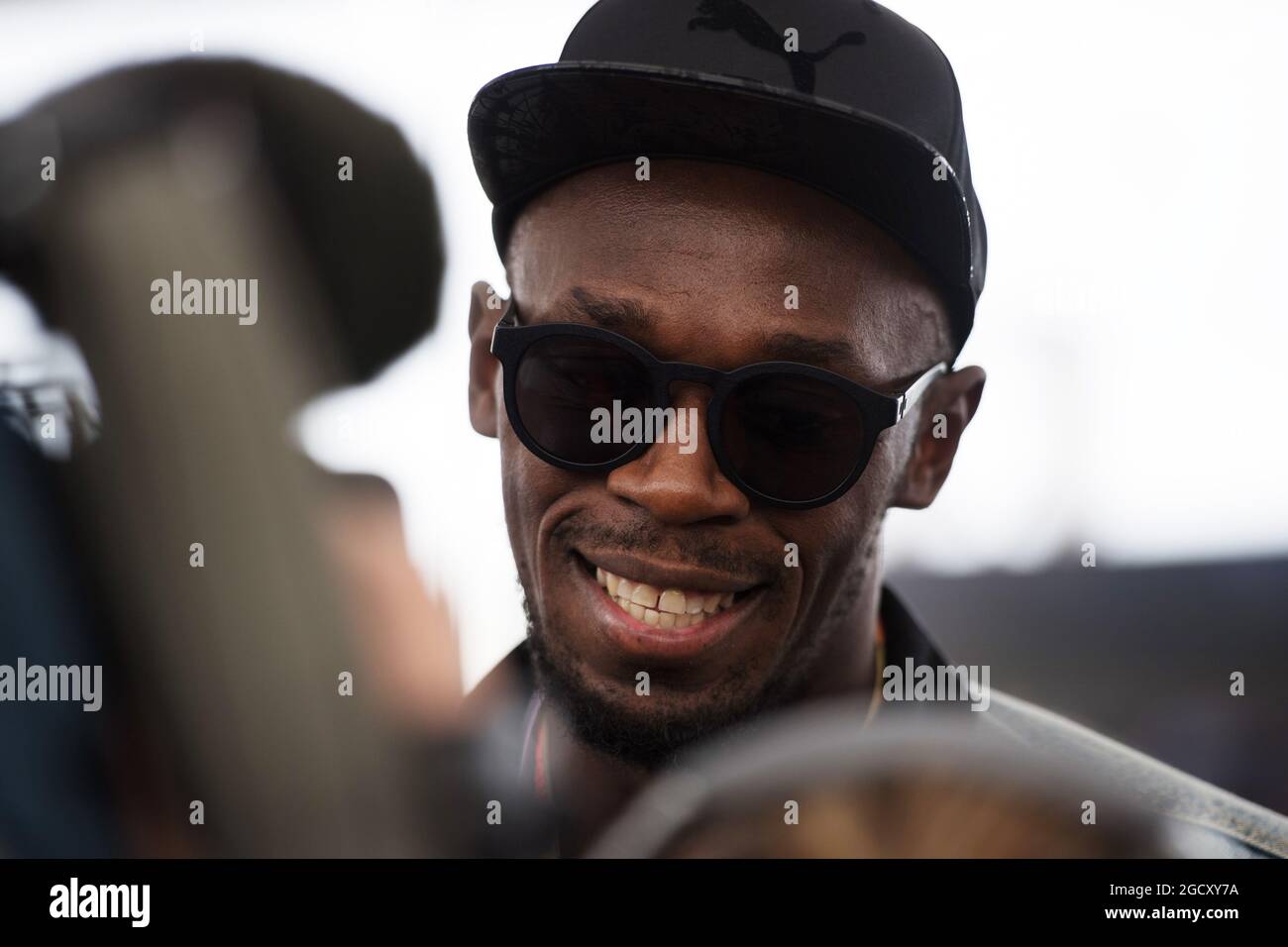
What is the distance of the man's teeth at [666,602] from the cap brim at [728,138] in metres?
0.50

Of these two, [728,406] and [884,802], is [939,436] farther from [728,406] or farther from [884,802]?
[884,802]

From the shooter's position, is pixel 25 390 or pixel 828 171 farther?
pixel 25 390

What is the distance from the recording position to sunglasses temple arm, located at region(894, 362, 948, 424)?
4.14ft

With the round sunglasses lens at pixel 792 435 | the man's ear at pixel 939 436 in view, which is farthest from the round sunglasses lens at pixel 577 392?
the man's ear at pixel 939 436

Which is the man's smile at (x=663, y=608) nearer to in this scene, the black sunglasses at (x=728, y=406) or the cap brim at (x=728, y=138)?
the black sunglasses at (x=728, y=406)

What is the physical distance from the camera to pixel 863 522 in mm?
1312

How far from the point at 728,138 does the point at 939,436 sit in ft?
1.56

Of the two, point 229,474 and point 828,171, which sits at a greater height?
point 828,171

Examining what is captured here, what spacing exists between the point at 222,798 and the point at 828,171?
1.14 metres

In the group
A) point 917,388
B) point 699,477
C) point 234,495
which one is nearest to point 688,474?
point 699,477

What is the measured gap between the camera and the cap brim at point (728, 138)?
3.87ft

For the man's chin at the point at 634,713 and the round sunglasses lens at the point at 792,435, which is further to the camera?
the man's chin at the point at 634,713
